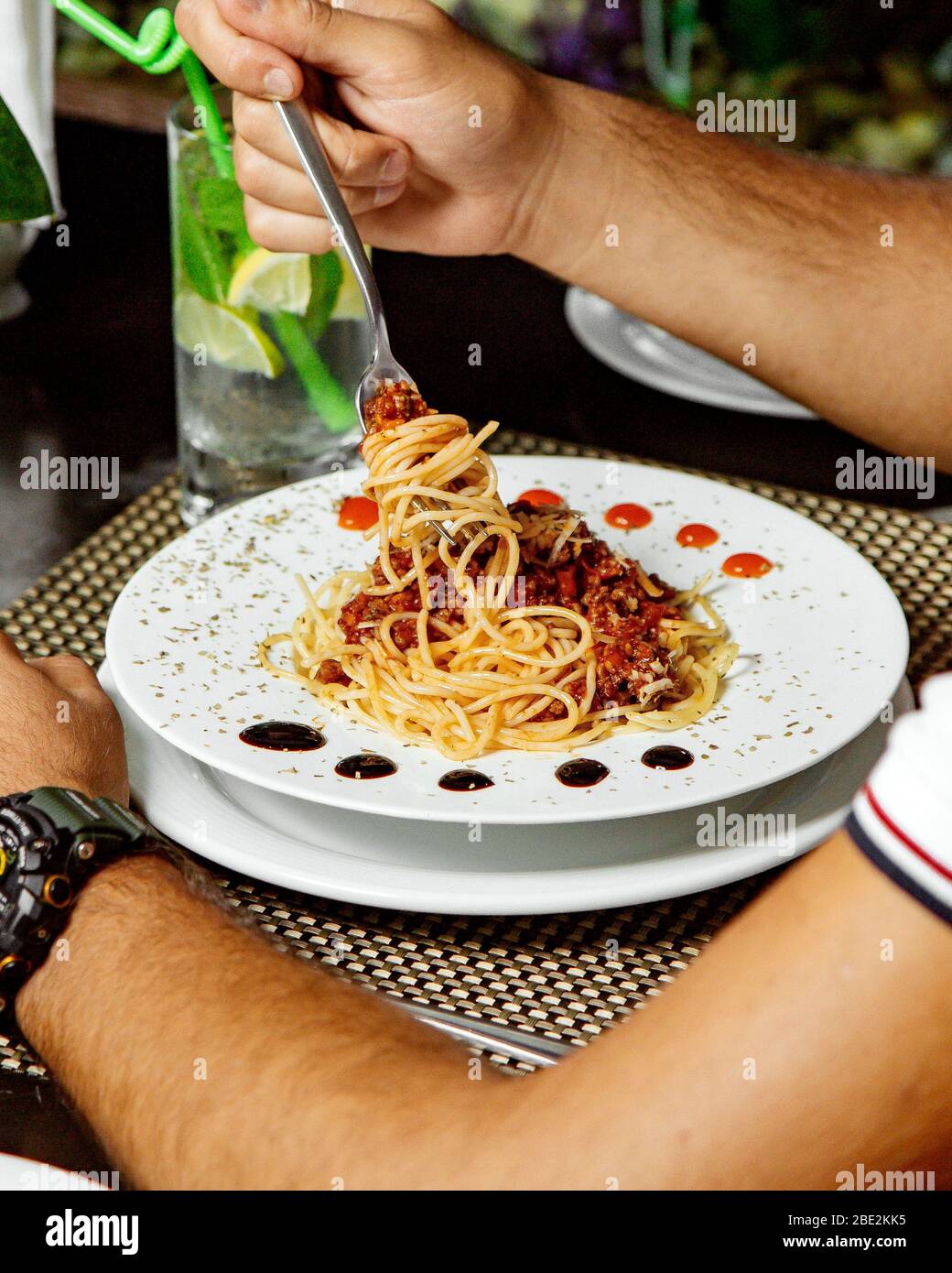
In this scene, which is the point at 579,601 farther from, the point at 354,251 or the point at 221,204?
the point at 221,204

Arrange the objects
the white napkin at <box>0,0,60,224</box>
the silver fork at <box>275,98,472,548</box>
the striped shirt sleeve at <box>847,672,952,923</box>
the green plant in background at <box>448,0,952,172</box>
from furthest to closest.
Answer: the green plant in background at <box>448,0,952,172</box>
the white napkin at <box>0,0,60,224</box>
the silver fork at <box>275,98,472,548</box>
the striped shirt sleeve at <box>847,672,952,923</box>

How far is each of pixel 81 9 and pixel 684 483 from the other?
3.13 feet

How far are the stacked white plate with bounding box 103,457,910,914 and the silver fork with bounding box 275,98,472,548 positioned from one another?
0.20 metres

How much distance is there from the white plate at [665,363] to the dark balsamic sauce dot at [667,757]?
1.14 metres

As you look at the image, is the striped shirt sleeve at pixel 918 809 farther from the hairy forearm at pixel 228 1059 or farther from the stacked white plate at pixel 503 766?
the stacked white plate at pixel 503 766

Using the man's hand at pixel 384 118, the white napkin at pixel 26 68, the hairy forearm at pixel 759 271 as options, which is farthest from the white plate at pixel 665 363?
the white napkin at pixel 26 68

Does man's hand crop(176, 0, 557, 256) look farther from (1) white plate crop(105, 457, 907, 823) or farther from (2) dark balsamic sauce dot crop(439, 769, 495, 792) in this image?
(2) dark balsamic sauce dot crop(439, 769, 495, 792)

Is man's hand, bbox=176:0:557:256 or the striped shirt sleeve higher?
man's hand, bbox=176:0:557:256

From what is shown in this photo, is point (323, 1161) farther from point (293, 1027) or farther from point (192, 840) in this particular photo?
point (192, 840)

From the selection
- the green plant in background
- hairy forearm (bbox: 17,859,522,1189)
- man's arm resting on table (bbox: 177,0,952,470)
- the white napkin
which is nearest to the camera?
hairy forearm (bbox: 17,859,522,1189)

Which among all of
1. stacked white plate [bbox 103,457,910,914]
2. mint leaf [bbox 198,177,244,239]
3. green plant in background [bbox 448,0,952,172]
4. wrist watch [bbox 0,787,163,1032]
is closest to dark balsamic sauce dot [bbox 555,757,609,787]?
stacked white plate [bbox 103,457,910,914]

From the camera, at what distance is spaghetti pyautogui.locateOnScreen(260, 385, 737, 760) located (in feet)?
5.24

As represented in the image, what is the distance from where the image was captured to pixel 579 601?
5.73ft

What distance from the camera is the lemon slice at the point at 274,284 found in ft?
6.55
